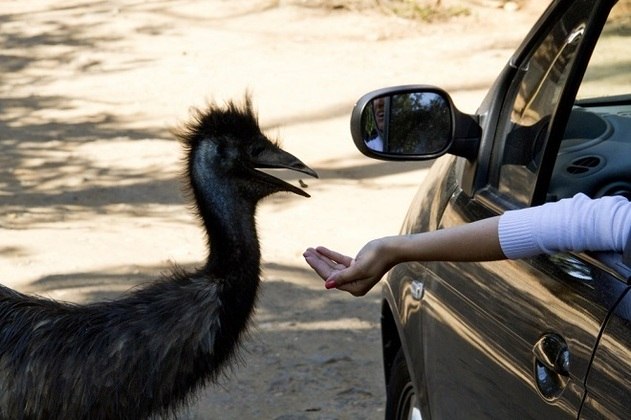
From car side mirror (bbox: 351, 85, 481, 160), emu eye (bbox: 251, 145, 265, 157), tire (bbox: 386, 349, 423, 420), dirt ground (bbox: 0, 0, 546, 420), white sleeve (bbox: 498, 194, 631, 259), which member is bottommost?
dirt ground (bbox: 0, 0, 546, 420)

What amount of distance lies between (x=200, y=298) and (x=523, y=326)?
1.51 metres

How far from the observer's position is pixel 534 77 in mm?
3186

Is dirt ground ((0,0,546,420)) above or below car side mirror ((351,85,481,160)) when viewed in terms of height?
below

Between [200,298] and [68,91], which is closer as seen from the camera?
[200,298]

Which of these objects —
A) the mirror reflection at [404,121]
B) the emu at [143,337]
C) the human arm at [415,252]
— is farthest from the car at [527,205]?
the emu at [143,337]

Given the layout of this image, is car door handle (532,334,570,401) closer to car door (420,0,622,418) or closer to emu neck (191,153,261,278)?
car door (420,0,622,418)

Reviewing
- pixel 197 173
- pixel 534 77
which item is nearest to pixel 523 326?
pixel 534 77

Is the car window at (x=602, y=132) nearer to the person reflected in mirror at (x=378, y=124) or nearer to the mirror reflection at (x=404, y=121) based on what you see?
the mirror reflection at (x=404, y=121)

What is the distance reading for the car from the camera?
2424mm

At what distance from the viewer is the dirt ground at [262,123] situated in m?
6.58

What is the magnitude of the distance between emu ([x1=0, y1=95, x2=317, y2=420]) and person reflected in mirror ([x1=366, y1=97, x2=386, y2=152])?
0.84 meters

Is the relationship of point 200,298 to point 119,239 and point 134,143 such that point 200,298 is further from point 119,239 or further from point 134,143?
point 134,143

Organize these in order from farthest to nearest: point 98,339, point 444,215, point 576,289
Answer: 1. point 98,339
2. point 444,215
3. point 576,289

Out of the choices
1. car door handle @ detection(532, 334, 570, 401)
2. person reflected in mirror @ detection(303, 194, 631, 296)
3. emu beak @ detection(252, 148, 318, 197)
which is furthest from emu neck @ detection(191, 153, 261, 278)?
car door handle @ detection(532, 334, 570, 401)
